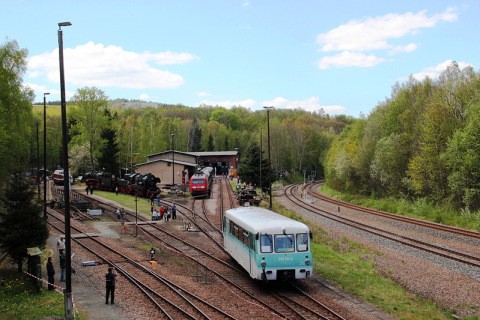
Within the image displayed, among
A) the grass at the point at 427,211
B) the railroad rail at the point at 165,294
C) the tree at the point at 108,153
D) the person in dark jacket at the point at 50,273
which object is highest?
the tree at the point at 108,153

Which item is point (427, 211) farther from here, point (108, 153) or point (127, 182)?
point (108, 153)

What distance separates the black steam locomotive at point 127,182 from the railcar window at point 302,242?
33168 millimetres

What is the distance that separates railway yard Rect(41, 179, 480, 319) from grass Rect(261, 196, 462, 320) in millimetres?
534

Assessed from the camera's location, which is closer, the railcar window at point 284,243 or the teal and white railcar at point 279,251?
the teal and white railcar at point 279,251

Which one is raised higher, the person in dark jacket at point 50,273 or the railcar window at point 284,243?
the railcar window at point 284,243

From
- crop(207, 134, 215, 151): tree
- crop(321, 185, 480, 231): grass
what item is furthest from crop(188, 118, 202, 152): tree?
crop(321, 185, 480, 231): grass

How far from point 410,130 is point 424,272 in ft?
101

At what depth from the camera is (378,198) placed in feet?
152

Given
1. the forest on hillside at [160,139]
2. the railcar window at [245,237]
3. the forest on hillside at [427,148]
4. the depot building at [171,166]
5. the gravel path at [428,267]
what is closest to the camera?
the gravel path at [428,267]

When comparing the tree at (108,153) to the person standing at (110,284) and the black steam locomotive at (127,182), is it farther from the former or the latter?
the person standing at (110,284)

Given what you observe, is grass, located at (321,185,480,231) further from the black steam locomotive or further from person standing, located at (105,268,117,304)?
person standing, located at (105,268,117,304)

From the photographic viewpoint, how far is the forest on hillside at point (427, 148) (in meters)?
31.4

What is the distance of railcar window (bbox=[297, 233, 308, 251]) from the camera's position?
1455cm

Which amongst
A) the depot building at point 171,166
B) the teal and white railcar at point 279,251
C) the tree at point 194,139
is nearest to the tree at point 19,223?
the teal and white railcar at point 279,251
